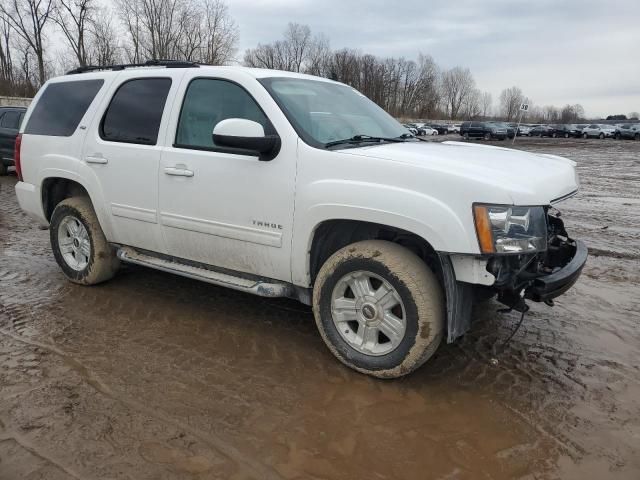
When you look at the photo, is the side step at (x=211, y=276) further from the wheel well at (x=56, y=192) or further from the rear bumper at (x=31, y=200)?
the rear bumper at (x=31, y=200)

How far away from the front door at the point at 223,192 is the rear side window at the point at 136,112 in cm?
25

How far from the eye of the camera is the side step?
11.8ft

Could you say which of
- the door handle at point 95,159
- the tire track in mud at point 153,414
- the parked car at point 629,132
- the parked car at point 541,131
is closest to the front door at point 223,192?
the door handle at point 95,159

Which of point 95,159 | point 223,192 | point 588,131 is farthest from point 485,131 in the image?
point 223,192

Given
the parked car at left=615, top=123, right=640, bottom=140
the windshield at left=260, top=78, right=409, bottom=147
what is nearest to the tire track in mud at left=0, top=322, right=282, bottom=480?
the windshield at left=260, top=78, right=409, bottom=147

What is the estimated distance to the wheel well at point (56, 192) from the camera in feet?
16.3

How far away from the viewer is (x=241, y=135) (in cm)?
324

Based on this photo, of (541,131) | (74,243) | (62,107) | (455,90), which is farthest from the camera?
(455,90)

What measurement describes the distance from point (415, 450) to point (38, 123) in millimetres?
4603

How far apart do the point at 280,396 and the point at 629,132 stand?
187 feet

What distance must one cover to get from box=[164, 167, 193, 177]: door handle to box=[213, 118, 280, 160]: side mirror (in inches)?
23.1

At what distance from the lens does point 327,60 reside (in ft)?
284

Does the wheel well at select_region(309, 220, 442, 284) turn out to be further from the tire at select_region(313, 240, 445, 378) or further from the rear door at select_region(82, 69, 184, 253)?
the rear door at select_region(82, 69, 184, 253)

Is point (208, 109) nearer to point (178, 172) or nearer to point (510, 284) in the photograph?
point (178, 172)
